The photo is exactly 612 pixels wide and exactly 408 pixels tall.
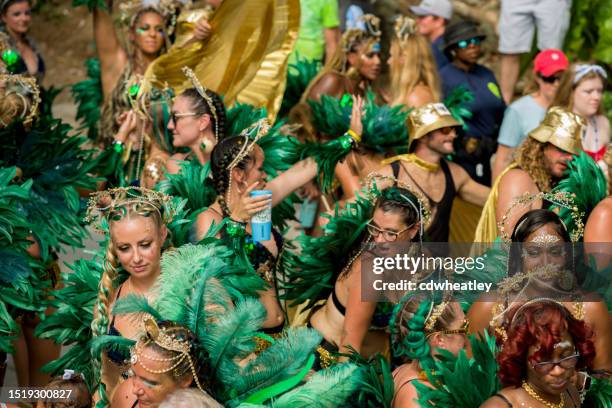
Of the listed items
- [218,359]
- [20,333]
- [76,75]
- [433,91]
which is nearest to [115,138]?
[20,333]

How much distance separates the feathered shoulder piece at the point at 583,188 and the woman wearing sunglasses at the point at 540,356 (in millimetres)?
2024

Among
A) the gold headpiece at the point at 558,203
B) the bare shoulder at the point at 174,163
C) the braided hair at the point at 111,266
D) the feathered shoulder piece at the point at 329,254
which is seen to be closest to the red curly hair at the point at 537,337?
the gold headpiece at the point at 558,203

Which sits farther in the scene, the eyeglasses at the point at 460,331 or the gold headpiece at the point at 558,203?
the gold headpiece at the point at 558,203

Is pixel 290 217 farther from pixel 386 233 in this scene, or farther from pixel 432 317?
pixel 432 317

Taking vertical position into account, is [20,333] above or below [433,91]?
below

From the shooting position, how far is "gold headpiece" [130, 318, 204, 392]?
5000 mm

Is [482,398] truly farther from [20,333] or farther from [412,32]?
[412,32]

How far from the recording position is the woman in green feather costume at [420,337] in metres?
5.50

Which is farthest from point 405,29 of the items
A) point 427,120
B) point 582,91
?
point 427,120

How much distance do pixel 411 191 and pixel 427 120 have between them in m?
1.22

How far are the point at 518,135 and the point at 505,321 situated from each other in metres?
4.14

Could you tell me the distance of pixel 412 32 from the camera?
954 cm

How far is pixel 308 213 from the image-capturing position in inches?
382

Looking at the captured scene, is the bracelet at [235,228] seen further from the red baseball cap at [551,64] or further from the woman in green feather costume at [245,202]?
the red baseball cap at [551,64]
